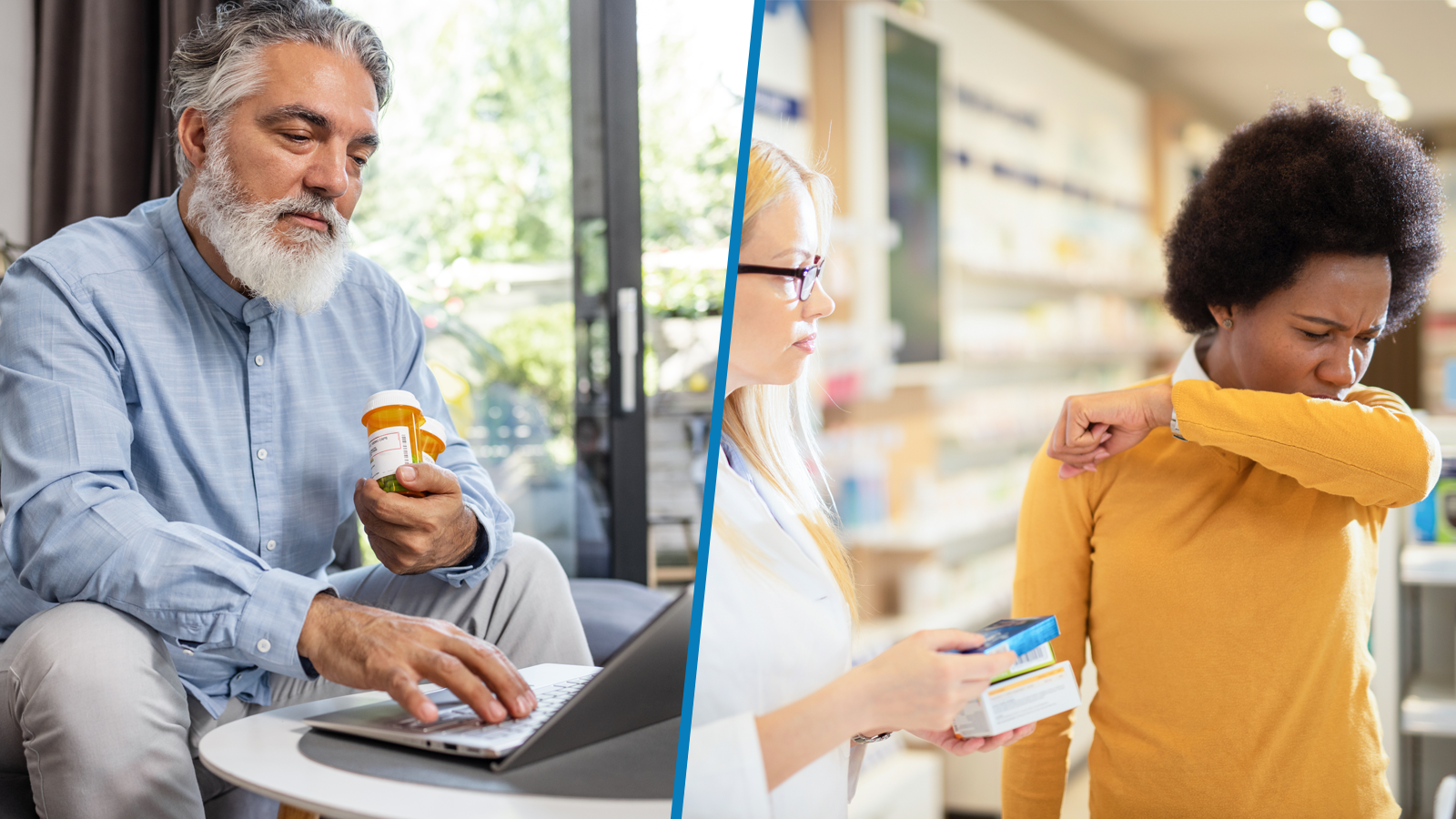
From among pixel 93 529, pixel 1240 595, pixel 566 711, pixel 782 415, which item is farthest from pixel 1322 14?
pixel 93 529

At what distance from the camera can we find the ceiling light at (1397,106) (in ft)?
2.58

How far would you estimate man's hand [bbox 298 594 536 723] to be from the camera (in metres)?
0.78

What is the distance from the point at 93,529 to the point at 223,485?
0.11 metres

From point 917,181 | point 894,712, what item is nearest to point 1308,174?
point 894,712

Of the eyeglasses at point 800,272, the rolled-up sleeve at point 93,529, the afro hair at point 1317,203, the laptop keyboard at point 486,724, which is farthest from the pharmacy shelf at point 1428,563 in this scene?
the rolled-up sleeve at point 93,529

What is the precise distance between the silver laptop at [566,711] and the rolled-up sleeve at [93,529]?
0.34ft

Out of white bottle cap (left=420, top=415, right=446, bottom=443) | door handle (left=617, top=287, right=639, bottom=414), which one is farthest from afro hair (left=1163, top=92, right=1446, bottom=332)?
door handle (left=617, top=287, right=639, bottom=414)

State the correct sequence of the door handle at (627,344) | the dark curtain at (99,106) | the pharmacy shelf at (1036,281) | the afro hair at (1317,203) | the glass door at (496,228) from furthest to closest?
1. the pharmacy shelf at (1036,281)
2. the door handle at (627,344)
3. the glass door at (496,228)
4. the dark curtain at (99,106)
5. the afro hair at (1317,203)

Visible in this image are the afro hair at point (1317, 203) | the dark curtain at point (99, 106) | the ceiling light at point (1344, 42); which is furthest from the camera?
the dark curtain at point (99, 106)

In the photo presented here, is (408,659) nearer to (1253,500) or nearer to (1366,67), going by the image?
(1253,500)

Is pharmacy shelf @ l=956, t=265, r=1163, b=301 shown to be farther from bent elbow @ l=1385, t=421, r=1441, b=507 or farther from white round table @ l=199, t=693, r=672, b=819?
white round table @ l=199, t=693, r=672, b=819

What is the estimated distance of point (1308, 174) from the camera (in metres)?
0.73

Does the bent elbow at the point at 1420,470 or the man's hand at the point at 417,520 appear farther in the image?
the man's hand at the point at 417,520

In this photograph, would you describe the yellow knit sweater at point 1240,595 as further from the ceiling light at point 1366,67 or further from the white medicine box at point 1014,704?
the ceiling light at point 1366,67
